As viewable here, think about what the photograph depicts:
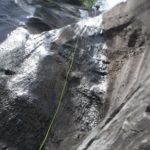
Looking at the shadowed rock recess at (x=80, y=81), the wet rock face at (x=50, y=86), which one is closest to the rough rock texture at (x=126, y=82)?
the shadowed rock recess at (x=80, y=81)

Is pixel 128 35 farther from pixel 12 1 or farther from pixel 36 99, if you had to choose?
pixel 12 1

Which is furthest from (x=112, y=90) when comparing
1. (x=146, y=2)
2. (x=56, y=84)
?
(x=146, y=2)

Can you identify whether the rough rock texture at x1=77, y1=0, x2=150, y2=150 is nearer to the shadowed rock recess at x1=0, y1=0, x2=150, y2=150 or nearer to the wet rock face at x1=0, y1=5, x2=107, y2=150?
the shadowed rock recess at x1=0, y1=0, x2=150, y2=150

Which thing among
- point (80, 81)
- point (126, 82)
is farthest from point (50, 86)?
point (126, 82)

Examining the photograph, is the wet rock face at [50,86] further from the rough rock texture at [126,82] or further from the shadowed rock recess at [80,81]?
the rough rock texture at [126,82]

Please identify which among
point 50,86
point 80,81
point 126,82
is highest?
point 50,86

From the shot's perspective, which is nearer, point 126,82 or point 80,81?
point 126,82

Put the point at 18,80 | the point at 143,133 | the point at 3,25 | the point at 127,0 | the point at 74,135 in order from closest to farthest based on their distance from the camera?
1. the point at 143,133
2. the point at 74,135
3. the point at 18,80
4. the point at 127,0
5. the point at 3,25

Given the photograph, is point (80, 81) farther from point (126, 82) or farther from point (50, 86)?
point (126, 82)

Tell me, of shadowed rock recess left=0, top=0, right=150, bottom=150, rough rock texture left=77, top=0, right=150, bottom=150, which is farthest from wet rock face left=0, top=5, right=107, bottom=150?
rough rock texture left=77, top=0, right=150, bottom=150
